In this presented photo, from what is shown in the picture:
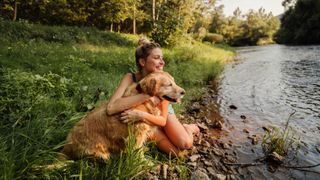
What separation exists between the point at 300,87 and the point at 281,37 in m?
47.5

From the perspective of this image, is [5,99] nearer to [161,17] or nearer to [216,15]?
[161,17]

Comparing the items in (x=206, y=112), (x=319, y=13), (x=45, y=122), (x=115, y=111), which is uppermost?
(x=319, y=13)

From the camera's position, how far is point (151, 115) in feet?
12.1

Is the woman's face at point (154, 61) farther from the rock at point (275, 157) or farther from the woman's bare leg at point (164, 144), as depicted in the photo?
the rock at point (275, 157)

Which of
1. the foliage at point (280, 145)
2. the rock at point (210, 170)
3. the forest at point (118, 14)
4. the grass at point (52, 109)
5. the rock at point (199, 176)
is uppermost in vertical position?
the forest at point (118, 14)

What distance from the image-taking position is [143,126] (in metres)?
3.68

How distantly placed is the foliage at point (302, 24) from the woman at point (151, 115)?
45141mm

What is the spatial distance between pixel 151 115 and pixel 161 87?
16.1 inches

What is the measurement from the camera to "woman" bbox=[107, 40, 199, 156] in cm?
356

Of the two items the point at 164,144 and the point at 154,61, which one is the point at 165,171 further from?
the point at 154,61

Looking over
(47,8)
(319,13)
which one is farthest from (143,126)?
(319,13)

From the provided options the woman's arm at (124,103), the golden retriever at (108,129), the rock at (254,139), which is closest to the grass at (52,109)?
the golden retriever at (108,129)

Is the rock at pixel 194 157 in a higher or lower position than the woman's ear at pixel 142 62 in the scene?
lower

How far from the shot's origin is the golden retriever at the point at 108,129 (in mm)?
3539
